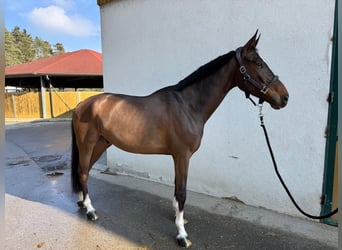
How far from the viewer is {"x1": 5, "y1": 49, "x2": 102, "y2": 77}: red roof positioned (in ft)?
41.5

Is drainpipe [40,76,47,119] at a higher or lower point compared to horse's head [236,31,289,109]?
lower

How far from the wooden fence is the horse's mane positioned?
13.2 metres

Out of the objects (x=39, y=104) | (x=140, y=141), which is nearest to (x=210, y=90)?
(x=140, y=141)

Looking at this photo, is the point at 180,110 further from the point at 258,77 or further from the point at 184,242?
the point at 184,242

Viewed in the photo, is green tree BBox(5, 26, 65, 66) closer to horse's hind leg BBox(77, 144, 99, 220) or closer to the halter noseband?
horse's hind leg BBox(77, 144, 99, 220)

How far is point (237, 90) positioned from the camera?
2783 mm

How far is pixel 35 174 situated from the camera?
13.3 feet

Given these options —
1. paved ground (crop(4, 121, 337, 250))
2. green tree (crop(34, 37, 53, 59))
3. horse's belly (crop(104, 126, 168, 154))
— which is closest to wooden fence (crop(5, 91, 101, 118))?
paved ground (crop(4, 121, 337, 250))

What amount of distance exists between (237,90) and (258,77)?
2.96 ft

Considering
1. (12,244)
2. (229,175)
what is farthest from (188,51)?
(12,244)

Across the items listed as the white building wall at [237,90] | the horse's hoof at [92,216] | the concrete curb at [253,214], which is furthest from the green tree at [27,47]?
the horse's hoof at [92,216]

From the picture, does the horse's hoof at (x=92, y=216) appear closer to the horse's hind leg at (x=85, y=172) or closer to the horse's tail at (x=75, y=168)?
the horse's hind leg at (x=85, y=172)

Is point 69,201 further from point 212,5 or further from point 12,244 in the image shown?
point 212,5

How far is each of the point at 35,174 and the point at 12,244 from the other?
7.21 ft
